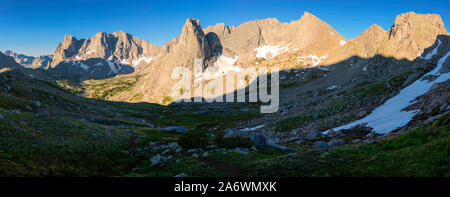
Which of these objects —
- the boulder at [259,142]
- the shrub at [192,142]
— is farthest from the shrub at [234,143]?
the shrub at [192,142]

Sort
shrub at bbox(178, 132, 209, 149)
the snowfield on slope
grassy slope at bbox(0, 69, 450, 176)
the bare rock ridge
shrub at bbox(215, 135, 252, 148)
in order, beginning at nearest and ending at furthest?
grassy slope at bbox(0, 69, 450, 176), shrub at bbox(215, 135, 252, 148), shrub at bbox(178, 132, 209, 149), the snowfield on slope, the bare rock ridge

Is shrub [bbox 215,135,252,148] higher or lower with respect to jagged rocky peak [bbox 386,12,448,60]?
lower

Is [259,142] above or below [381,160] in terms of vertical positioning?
below

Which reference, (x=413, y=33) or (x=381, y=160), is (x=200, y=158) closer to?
(x=381, y=160)

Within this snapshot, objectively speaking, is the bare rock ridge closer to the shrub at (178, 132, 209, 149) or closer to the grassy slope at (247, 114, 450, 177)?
the grassy slope at (247, 114, 450, 177)

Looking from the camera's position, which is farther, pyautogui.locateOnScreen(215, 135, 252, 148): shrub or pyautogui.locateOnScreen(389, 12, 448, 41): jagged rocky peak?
pyautogui.locateOnScreen(389, 12, 448, 41): jagged rocky peak

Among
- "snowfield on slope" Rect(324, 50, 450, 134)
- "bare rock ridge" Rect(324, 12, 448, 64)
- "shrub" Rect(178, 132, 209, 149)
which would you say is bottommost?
"shrub" Rect(178, 132, 209, 149)

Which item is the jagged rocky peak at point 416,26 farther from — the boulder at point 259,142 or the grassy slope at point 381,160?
the grassy slope at point 381,160

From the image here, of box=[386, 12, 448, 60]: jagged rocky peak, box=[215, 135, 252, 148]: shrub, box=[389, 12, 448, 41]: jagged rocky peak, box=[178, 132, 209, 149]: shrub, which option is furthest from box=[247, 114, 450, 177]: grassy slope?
box=[389, 12, 448, 41]: jagged rocky peak

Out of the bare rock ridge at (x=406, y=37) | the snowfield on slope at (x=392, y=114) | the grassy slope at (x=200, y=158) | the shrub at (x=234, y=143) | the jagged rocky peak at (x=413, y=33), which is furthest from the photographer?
the bare rock ridge at (x=406, y=37)

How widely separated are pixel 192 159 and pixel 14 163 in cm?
1281

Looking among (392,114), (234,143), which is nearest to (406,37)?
(392,114)
